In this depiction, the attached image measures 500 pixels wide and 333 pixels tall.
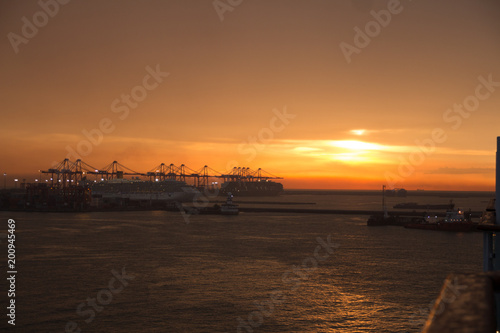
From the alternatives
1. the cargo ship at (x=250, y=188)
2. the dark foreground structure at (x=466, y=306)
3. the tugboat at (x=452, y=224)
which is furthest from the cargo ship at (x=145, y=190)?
the dark foreground structure at (x=466, y=306)

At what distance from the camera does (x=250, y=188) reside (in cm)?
16488

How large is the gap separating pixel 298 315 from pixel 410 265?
429 inches

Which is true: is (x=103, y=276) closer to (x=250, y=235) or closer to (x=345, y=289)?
(x=345, y=289)

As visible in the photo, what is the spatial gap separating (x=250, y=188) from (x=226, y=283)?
14736 centimetres

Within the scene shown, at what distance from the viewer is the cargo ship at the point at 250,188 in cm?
16162

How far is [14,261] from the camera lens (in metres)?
21.6

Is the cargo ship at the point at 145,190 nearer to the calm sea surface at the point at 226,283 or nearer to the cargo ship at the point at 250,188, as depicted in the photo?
the cargo ship at the point at 250,188

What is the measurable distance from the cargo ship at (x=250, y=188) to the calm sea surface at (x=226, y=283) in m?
129

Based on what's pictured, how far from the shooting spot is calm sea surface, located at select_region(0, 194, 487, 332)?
Result: 506 inches

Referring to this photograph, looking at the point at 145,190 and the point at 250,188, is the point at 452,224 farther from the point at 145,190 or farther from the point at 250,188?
the point at 250,188

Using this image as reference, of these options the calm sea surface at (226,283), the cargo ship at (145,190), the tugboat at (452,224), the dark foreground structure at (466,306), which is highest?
the dark foreground structure at (466,306)

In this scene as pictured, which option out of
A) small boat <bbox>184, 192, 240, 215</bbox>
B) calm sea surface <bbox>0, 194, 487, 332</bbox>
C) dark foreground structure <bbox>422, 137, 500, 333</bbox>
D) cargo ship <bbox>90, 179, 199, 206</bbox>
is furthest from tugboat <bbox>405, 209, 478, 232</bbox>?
cargo ship <bbox>90, 179, 199, 206</bbox>

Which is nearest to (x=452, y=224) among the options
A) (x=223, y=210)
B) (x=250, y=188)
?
(x=223, y=210)

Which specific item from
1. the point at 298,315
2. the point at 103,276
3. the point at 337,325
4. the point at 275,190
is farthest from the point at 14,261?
the point at 275,190
